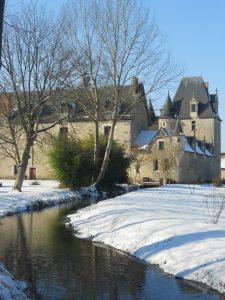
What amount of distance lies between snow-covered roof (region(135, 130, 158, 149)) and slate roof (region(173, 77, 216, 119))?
27.4 feet

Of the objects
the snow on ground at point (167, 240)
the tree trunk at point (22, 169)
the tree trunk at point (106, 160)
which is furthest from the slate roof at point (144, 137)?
the snow on ground at point (167, 240)

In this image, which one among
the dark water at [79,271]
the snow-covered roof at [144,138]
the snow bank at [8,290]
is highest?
the snow-covered roof at [144,138]

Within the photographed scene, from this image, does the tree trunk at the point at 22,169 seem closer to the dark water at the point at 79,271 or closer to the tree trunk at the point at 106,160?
the tree trunk at the point at 106,160

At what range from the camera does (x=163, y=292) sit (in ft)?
26.4

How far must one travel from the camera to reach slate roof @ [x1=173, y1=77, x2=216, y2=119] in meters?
61.8

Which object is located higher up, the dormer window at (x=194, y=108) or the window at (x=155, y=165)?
the dormer window at (x=194, y=108)

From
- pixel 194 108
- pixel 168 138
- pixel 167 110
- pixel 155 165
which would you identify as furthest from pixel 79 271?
pixel 194 108

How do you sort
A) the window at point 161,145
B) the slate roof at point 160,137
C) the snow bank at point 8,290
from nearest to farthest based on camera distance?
the snow bank at point 8,290 < the window at point 161,145 < the slate roof at point 160,137

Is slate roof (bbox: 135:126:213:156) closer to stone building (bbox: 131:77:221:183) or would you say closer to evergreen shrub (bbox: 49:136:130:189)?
stone building (bbox: 131:77:221:183)

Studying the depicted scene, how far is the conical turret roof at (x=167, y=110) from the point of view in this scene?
6016cm

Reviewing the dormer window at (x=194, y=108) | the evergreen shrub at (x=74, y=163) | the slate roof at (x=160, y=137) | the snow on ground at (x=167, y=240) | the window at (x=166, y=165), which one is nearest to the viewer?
the snow on ground at (x=167, y=240)

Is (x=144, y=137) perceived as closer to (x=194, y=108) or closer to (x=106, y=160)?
(x=194, y=108)

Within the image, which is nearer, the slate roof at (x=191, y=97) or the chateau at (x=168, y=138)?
the chateau at (x=168, y=138)

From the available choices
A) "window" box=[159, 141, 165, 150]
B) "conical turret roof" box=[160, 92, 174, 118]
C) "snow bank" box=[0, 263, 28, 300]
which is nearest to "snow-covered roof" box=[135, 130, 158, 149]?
"window" box=[159, 141, 165, 150]
